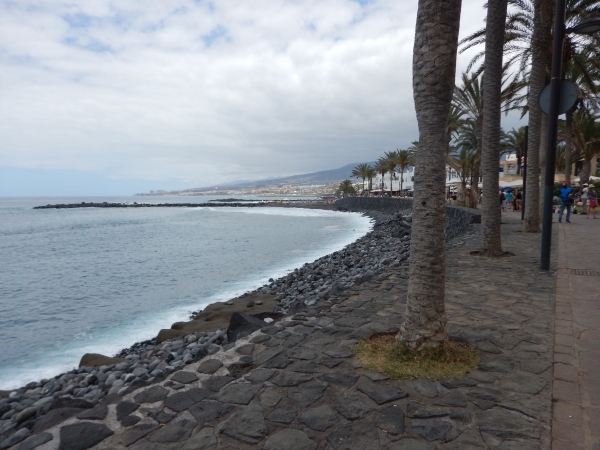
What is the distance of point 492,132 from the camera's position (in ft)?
30.7

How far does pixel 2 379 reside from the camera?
7160 millimetres

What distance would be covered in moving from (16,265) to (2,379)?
16.1 m

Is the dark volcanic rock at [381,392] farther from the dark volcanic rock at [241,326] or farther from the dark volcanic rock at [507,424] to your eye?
the dark volcanic rock at [241,326]

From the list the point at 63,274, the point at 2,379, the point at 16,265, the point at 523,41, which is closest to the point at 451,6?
the point at 2,379

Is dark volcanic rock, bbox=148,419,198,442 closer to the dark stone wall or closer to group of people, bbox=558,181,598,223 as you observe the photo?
the dark stone wall

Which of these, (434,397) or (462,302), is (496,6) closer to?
(462,302)

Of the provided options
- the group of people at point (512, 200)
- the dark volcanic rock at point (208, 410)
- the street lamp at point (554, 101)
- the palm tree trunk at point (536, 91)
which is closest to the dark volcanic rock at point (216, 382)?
the dark volcanic rock at point (208, 410)

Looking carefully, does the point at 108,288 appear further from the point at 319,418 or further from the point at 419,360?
the point at 319,418

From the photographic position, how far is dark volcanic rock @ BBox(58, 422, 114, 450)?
9.21ft

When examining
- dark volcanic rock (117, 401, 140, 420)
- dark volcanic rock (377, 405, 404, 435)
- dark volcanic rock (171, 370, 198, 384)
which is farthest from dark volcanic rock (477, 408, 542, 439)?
dark volcanic rock (117, 401, 140, 420)

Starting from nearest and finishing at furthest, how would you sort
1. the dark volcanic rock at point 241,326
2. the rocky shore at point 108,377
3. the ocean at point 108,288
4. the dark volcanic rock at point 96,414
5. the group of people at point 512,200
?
the dark volcanic rock at point 96,414 < the rocky shore at point 108,377 < the dark volcanic rock at point 241,326 < the ocean at point 108,288 < the group of people at point 512,200

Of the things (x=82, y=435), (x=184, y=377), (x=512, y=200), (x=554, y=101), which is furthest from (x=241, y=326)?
(x=512, y=200)

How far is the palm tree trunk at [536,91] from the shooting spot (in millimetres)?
12672

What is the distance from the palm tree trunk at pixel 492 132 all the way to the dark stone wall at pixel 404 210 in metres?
6.14
